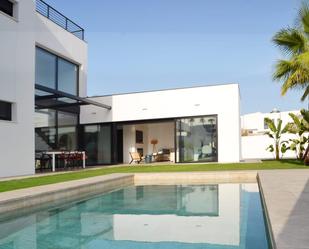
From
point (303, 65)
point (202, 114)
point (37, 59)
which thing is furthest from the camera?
point (202, 114)

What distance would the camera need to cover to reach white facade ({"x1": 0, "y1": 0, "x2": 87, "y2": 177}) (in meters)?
12.1

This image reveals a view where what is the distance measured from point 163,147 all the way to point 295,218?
21.0m

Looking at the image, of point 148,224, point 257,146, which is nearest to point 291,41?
point 148,224

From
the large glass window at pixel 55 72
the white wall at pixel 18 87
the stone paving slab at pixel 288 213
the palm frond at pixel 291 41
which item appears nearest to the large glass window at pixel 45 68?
the large glass window at pixel 55 72

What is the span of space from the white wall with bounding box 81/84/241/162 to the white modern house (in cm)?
5

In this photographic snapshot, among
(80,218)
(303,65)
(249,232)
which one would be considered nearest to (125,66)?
(303,65)

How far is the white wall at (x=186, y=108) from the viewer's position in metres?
17.7

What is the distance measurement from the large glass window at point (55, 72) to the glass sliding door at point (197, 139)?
583 cm

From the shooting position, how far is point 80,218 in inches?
259

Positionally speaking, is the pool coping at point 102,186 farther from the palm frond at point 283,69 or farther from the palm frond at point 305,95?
the palm frond at point 283,69

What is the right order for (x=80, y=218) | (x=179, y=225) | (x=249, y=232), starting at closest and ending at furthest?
1. (x=249, y=232)
2. (x=179, y=225)
3. (x=80, y=218)

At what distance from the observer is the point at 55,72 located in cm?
1667

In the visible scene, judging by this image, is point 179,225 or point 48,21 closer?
point 179,225

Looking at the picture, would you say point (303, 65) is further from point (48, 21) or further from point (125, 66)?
point (125, 66)
